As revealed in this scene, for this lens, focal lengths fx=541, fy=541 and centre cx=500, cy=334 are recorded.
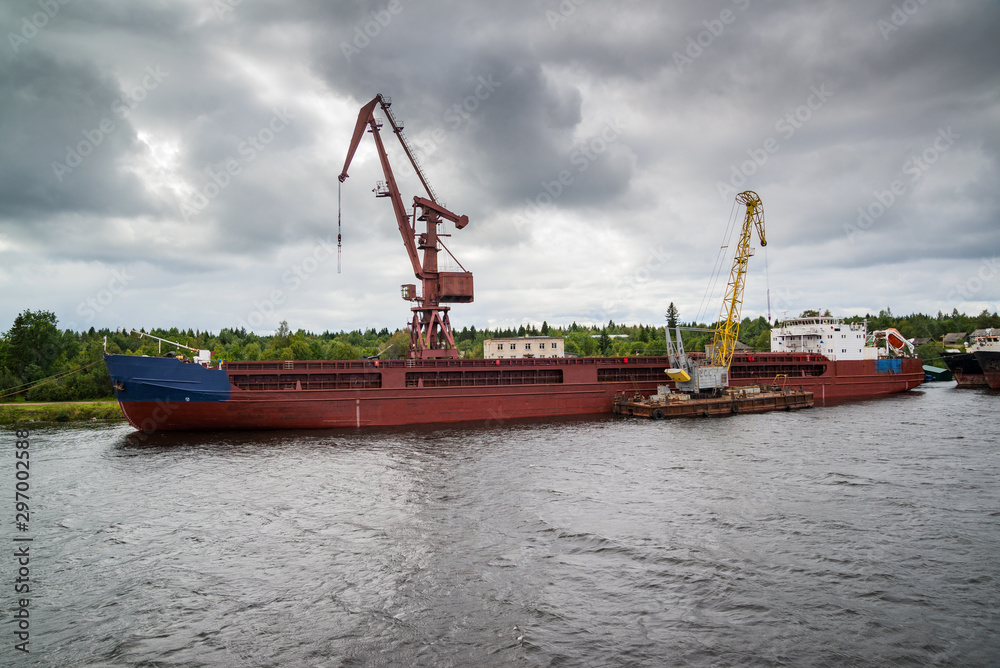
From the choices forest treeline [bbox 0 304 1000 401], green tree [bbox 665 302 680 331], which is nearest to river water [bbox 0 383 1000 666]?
forest treeline [bbox 0 304 1000 401]

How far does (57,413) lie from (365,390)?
28.7m

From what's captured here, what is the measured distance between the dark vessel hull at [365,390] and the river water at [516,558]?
7254 mm

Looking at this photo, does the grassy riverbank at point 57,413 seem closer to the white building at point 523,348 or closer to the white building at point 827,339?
the white building at point 523,348

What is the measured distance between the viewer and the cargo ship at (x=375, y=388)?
35.6 m

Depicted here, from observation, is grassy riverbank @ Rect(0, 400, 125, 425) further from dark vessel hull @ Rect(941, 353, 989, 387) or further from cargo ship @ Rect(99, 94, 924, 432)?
dark vessel hull @ Rect(941, 353, 989, 387)

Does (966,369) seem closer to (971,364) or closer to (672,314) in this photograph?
(971,364)

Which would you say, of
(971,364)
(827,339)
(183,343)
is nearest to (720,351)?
(827,339)

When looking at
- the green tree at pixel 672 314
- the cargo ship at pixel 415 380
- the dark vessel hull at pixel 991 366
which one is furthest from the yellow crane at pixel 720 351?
the green tree at pixel 672 314

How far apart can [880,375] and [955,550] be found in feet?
170

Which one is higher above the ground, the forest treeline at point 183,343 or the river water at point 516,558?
the forest treeline at point 183,343

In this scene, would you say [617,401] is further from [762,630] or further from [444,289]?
[762,630]

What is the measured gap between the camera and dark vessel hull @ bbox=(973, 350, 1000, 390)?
61.6 m

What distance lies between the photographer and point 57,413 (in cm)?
4591

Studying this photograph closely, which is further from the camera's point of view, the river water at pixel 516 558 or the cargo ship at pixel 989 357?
the cargo ship at pixel 989 357
